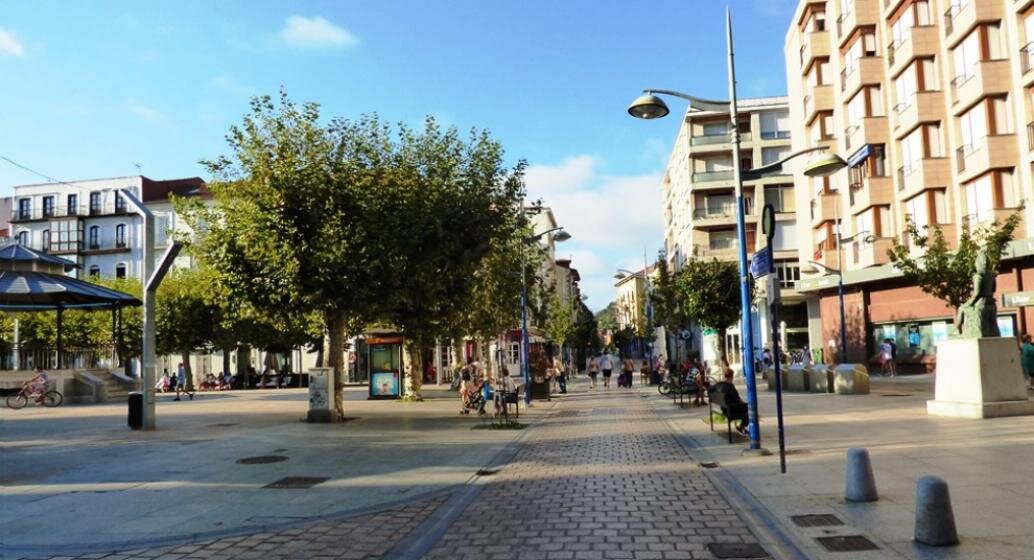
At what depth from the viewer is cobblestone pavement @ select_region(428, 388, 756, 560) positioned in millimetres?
6438

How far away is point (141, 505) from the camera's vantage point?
8.52 metres

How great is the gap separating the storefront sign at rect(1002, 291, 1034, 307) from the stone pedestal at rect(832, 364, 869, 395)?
8045 millimetres

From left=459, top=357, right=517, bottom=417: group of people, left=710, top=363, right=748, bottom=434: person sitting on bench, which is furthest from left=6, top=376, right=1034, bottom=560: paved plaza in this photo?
left=459, top=357, right=517, bottom=417: group of people

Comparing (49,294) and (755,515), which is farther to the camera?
(49,294)

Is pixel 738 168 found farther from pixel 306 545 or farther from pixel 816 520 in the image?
pixel 306 545

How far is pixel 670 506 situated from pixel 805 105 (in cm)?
4218

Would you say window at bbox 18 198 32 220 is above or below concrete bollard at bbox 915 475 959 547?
above

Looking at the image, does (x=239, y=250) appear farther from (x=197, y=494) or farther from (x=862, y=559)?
(x=862, y=559)

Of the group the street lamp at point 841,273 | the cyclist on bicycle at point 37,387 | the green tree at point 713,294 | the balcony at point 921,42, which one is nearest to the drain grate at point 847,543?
the cyclist on bicycle at point 37,387

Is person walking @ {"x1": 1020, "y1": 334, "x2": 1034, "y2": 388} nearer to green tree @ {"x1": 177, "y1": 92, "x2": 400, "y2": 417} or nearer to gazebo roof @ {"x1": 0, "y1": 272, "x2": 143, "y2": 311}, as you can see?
green tree @ {"x1": 177, "y1": 92, "x2": 400, "y2": 417}

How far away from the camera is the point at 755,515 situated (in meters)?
7.56

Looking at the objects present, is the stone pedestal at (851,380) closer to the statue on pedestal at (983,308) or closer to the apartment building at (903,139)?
the apartment building at (903,139)

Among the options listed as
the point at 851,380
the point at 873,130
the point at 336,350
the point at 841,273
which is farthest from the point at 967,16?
the point at 336,350

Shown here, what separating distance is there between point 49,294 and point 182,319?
16.1 metres
